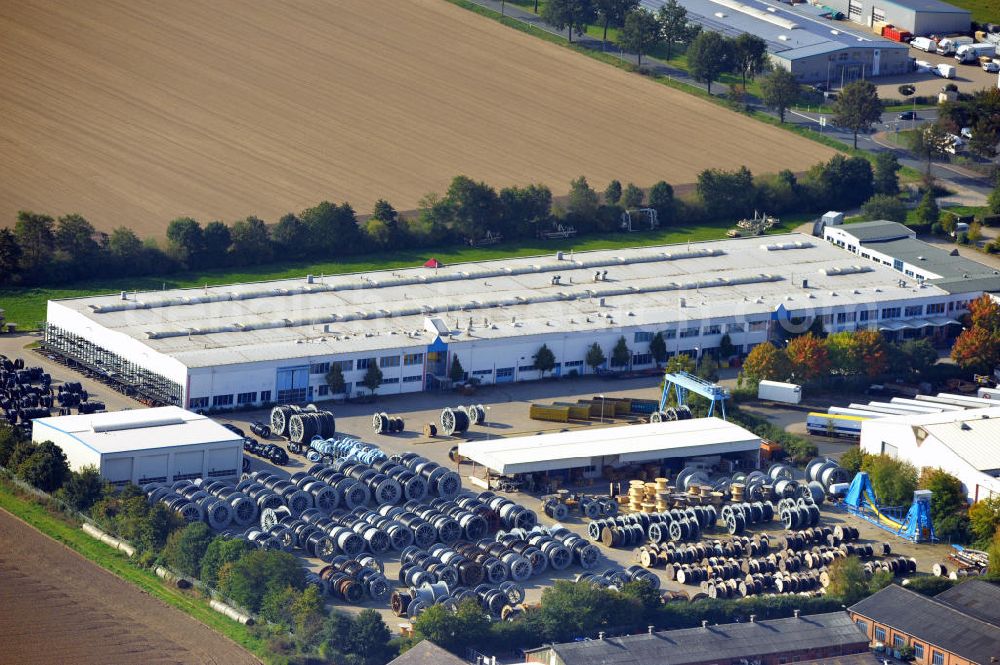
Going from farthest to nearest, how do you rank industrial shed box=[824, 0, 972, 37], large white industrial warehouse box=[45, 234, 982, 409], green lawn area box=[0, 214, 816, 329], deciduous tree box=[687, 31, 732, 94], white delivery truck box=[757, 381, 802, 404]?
industrial shed box=[824, 0, 972, 37] < deciduous tree box=[687, 31, 732, 94] < green lawn area box=[0, 214, 816, 329] < white delivery truck box=[757, 381, 802, 404] < large white industrial warehouse box=[45, 234, 982, 409]

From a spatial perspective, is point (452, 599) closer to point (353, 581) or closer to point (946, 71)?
point (353, 581)

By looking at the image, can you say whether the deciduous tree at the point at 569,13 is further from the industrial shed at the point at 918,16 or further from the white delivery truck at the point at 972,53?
the white delivery truck at the point at 972,53

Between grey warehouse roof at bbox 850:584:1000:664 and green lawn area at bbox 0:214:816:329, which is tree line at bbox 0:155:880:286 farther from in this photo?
grey warehouse roof at bbox 850:584:1000:664

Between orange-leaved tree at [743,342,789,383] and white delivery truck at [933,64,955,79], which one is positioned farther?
white delivery truck at [933,64,955,79]

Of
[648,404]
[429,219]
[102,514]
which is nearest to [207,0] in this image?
[429,219]

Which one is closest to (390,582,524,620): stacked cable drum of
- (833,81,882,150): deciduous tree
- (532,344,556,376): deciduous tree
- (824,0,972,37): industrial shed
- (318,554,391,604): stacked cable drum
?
(318,554,391,604): stacked cable drum

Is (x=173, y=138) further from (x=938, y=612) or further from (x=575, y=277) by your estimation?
(x=938, y=612)

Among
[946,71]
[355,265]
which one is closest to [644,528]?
[355,265]
